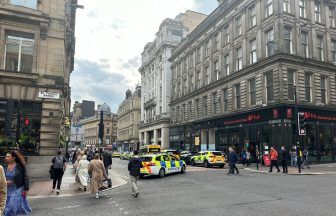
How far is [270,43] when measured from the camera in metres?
31.0

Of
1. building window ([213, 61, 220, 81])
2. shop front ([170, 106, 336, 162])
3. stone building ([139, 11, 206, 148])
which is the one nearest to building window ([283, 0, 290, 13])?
shop front ([170, 106, 336, 162])

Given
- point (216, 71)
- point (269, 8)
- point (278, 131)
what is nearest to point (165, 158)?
point (278, 131)

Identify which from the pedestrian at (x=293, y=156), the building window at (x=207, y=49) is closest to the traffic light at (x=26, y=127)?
the pedestrian at (x=293, y=156)

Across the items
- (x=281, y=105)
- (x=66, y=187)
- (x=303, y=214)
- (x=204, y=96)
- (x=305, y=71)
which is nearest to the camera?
(x=303, y=214)

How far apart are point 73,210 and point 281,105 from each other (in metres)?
23.3

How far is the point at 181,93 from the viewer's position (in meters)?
53.9

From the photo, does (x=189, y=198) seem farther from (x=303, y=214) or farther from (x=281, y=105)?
(x=281, y=105)

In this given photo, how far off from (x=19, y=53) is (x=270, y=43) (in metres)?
23.1

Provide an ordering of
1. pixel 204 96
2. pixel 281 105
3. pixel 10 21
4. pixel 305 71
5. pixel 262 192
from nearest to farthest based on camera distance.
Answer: pixel 262 192 < pixel 10 21 < pixel 281 105 < pixel 305 71 < pixel 204 96

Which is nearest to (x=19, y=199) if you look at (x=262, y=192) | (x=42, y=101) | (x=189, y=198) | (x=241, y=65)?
(x=189, y=198)

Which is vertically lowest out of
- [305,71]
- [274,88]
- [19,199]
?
[19,199]

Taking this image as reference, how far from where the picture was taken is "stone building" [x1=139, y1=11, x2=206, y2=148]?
61.1 meters

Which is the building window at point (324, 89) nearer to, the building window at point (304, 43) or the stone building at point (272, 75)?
the stone building at point (272, 75)

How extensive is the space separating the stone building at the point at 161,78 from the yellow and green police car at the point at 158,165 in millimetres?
37589
